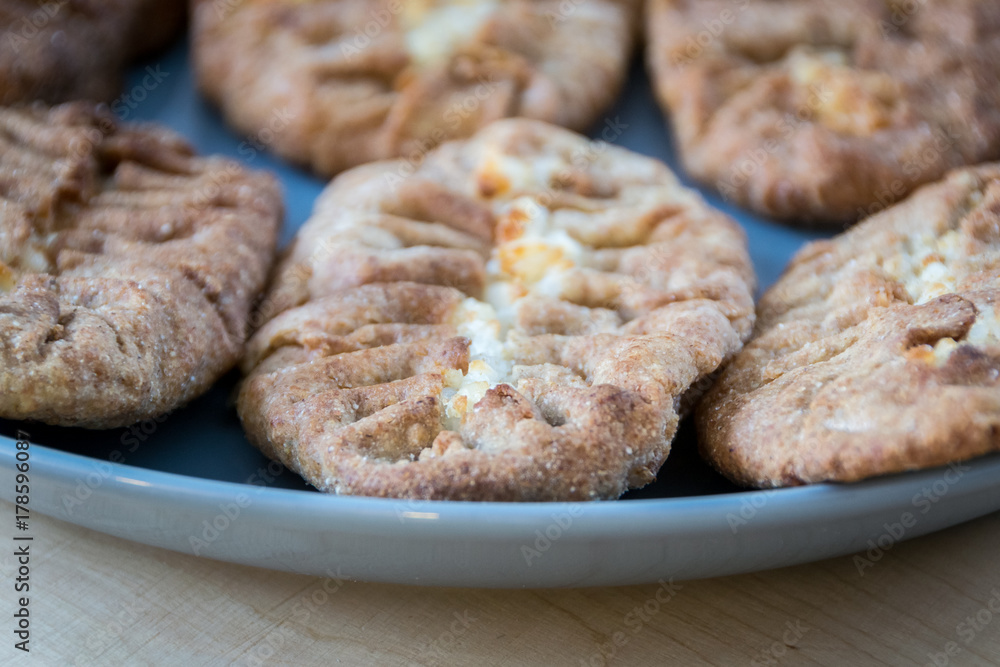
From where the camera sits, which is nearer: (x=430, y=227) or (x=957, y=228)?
(x=957, y=228)

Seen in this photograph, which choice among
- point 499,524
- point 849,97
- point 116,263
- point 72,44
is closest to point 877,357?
point 499,524

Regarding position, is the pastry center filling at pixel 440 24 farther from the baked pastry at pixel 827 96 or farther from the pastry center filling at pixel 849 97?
the pastry center filling at pixel 849 97

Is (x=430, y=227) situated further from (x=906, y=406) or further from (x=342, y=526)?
(x=906, y=406)

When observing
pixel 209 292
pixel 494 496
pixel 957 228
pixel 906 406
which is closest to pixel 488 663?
pixel 494 496

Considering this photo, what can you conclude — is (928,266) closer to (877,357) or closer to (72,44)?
(877,357)

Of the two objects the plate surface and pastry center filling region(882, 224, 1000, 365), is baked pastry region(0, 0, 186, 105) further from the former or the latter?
pastry center filling region(882, 224, 1000, 365)
